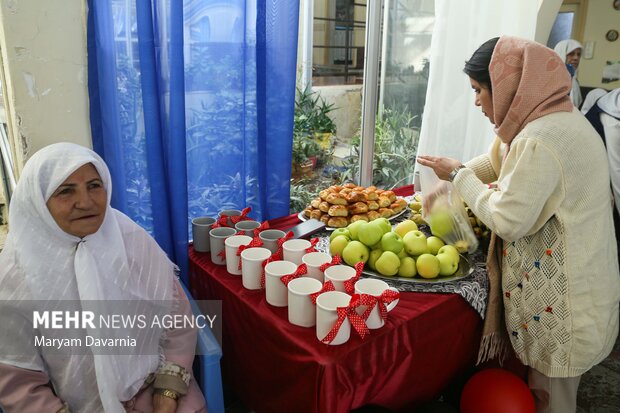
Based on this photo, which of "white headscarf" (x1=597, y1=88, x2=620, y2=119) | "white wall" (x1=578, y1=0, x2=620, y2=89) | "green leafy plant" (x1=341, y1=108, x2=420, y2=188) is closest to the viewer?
"green leafy plant" (x1=341, y1=108, x2=420, y2=188)

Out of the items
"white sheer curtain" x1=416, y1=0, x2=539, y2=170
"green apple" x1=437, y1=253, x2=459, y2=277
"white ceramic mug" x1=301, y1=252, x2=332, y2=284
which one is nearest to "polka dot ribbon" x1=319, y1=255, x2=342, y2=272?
"white ceramic mug" x1=301, y1=252, x2=332, y2=284

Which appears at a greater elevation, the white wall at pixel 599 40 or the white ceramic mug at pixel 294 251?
the white wall at pixel 599 40

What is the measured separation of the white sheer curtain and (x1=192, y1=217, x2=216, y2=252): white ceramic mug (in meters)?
1.57

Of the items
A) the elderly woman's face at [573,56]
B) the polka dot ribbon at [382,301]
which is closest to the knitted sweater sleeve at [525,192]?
the polka dot ribbon at [382,301]

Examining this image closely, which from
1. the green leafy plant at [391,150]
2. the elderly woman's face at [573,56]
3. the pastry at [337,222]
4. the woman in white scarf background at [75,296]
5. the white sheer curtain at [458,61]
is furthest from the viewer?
the elderly woman's face at [573,56]

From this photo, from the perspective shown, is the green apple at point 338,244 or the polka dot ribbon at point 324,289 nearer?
the polka dot ribbon at point 324,289

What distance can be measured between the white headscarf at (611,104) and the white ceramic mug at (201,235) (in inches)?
113

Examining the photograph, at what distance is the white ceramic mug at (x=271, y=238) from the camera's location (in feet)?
5.07

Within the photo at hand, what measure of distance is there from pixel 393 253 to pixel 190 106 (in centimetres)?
90

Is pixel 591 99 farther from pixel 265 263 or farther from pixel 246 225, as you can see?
pixel 265 263

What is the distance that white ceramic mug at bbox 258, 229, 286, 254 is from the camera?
5.07ft

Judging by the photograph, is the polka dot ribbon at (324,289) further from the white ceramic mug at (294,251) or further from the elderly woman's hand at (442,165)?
the elderly woman's hand at (442,165)

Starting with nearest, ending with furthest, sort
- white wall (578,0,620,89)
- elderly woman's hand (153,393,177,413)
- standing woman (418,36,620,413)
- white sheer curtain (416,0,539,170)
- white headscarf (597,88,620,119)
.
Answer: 1. elderly woman's hand (153,393,177,413)
2. standing woman (418,36,620,413)
3. white sheer curtain (416,0,539,170)
4. white headscarf (597,88,620,119)
5. white wall (578,0,620,89)

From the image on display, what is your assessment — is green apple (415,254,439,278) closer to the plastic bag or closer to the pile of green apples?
the pile of green apples
